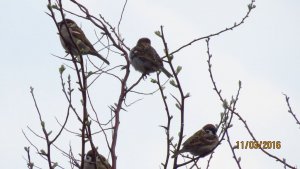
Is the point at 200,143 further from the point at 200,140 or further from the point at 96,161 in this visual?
the point at 96,161

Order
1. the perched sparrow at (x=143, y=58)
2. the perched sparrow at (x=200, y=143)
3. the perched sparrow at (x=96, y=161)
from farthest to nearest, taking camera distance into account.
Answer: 1. the perched sparrow at (x=143, y=58)
2. the perched sparrow at (x=200, y=143)
3. the perched sparrow at (x=96, y=161)

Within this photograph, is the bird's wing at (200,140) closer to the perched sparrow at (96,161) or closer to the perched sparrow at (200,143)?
the perched sparrow at (200,143)

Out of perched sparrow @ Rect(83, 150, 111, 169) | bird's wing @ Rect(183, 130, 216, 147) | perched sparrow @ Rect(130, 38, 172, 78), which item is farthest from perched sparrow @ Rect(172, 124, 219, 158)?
perched sparrow @ Rect(83, 150, 111, 169)

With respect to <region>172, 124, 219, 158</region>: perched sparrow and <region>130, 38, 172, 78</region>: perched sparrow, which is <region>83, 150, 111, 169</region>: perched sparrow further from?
<region>130, 38, 172, 78</region>: perched sparrow

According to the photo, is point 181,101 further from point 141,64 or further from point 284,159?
point 141,64

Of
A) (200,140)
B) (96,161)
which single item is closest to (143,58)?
(200,140)

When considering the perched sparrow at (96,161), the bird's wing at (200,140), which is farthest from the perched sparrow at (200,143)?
the perched sparrow at (96,161)

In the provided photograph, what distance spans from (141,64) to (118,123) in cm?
459

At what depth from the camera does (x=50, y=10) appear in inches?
147

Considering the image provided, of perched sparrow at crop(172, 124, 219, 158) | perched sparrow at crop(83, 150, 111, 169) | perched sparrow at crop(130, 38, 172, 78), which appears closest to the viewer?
perched sparrow at crop(83, 150, 111, 169)

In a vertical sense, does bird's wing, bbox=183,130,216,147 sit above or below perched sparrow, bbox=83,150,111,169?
above

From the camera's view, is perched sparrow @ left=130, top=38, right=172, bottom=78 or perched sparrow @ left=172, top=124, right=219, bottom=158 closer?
perched sparrow @ left=172, top=124, right=219, bottom=158

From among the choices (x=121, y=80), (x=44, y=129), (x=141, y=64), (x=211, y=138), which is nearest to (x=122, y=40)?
(x=121, y=80)

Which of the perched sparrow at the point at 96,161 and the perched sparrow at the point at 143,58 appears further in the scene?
the perched sparrow at the point at 143,58
